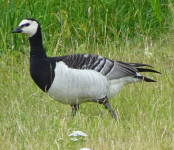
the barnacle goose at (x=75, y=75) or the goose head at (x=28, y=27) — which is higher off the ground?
the goose head at (x=28, y=27)

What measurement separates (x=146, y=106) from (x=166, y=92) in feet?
1.78

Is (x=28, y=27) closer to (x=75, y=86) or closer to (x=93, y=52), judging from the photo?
(x=75, y=86)

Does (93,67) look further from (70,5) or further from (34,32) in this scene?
(70,5)

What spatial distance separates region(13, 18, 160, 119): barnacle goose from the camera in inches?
197

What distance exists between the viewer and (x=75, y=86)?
503cm

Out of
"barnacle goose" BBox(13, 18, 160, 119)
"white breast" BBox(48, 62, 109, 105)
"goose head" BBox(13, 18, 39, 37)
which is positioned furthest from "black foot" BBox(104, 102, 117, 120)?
"goose head" BBox(13, 18, 39, 37)

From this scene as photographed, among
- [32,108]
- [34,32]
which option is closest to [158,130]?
[32,108]

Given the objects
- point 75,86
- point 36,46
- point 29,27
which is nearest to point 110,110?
point 75,86

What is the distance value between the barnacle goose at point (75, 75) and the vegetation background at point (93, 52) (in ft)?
0.70

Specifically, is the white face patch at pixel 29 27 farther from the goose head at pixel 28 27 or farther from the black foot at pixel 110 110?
the black foot at pixel 110 110

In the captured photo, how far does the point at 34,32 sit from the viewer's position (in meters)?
5.44

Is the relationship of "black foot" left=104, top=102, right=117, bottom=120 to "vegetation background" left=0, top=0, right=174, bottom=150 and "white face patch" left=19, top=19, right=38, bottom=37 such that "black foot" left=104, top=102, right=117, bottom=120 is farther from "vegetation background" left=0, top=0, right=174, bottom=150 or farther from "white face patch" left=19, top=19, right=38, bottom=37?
"white face patch" left=19, top=19, right=38, bottom=37

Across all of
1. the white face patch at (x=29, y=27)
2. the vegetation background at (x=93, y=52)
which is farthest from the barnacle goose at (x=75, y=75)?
the vegetation background at (x=93, y=52)

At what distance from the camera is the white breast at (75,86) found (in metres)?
4.98
